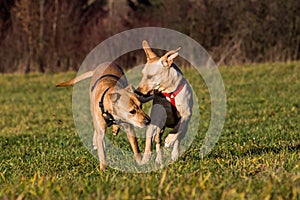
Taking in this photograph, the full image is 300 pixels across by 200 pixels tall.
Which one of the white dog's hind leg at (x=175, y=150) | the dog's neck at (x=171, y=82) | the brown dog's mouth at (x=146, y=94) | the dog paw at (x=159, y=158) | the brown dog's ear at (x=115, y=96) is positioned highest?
the dog's neck at (x=171, y=82)

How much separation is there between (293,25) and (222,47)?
383 centimetres

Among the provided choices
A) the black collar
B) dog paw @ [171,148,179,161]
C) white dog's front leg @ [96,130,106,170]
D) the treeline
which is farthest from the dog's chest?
the treeline

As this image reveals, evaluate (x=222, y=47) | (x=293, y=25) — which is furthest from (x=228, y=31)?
(x=293, y=25)

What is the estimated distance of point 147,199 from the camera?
13.4 ft

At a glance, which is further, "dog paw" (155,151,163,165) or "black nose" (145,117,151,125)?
"black nose" (145,117,151,125)

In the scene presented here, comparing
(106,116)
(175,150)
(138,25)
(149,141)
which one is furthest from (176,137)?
(138,25)

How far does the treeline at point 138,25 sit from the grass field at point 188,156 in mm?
5888

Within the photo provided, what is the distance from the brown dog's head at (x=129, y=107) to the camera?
730 centimetres

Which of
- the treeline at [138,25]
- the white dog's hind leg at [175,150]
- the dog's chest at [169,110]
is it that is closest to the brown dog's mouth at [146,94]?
the dog's chest at [169,110]

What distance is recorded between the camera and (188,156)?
7711mm

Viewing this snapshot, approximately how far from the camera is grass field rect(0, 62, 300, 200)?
14.3 feet

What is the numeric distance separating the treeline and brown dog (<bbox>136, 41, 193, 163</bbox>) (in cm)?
2304

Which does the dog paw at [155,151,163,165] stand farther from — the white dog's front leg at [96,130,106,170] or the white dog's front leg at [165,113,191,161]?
the white dog's front leg at [96,130,106,170]

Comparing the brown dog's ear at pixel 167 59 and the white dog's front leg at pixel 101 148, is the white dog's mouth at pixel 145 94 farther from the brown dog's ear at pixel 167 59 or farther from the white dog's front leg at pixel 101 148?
the white dog's front leg at pixel 101 148
